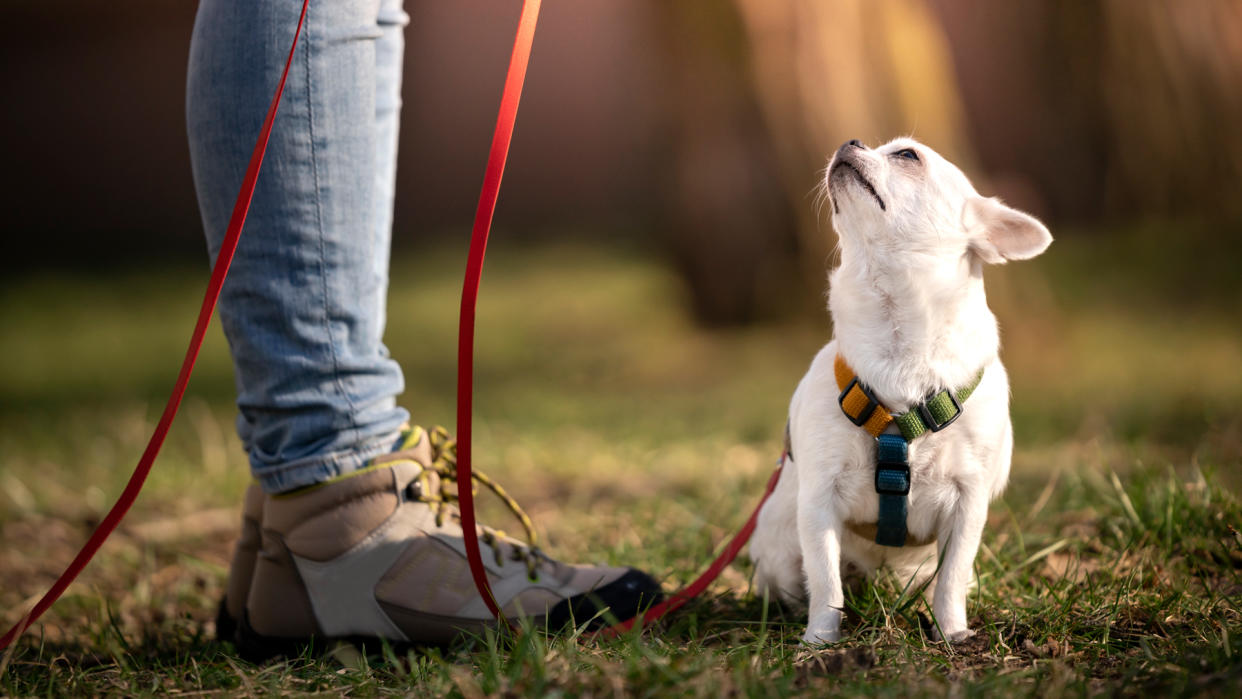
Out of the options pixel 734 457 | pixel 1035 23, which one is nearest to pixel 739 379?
pixel 734 457

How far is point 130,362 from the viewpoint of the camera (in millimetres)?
6023

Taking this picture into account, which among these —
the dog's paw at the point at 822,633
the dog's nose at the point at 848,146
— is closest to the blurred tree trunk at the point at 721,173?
the dog's nose at the point at 848,146

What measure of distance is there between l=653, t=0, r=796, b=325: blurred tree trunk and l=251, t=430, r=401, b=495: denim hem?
371cm

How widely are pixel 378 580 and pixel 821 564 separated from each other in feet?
2.60

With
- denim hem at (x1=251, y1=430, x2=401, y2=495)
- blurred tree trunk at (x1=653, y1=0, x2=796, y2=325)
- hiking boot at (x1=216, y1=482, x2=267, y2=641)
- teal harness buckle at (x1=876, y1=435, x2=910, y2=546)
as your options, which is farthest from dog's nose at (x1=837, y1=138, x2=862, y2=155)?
blurred tree trunk at (x1=653, y1=0, x2=796, y2=325)

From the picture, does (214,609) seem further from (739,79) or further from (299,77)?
(739,79)

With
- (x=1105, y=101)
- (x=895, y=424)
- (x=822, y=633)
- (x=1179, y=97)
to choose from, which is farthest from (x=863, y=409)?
(x=1105, y=101)

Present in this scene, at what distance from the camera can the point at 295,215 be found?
171cm

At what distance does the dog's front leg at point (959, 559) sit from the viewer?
1.66 m

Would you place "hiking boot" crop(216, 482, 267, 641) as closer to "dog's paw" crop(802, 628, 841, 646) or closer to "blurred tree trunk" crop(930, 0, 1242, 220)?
"dog's paw" crop(802, 628, 841, 646)

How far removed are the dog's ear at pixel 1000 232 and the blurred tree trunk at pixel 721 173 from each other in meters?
3.38

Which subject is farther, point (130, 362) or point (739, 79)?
point (130, 362)

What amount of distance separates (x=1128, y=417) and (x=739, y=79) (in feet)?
8.29

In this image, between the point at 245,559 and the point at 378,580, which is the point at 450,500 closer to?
the point at 378,580
